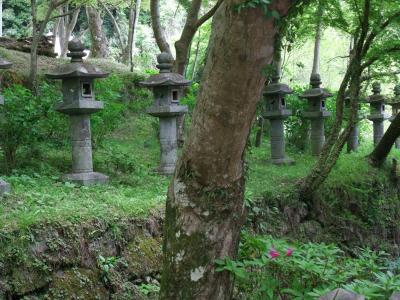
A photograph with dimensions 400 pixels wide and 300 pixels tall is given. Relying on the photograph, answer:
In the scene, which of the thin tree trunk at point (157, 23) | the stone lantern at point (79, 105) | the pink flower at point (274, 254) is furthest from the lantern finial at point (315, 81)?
the pink flower at point (274, 254)

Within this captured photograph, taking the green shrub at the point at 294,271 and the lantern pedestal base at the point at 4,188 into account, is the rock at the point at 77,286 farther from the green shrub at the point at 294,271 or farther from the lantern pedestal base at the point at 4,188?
the green shrub at the point at 294,271

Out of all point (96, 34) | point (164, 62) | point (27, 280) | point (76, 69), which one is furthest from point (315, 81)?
point (96, 34)

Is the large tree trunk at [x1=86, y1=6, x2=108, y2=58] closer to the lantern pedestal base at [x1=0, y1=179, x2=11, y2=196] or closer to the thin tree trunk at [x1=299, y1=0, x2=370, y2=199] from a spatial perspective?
the thin tree trunk at [x1=299, y1=0, x2=370, y2=199]

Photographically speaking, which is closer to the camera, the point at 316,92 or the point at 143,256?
the point at 143,256

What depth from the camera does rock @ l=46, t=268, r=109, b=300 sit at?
184 inches

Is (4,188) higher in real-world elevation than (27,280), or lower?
higher

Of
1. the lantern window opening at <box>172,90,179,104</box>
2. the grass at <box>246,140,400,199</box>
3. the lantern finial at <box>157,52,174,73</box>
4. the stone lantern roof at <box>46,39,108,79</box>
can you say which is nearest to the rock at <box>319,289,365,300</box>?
the grass at <box>246,140,400,199</box>

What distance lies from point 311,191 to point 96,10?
44.9 ft

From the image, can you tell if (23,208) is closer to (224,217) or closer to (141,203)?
(141,203)

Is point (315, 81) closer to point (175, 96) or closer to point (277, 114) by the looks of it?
point (277, 114)

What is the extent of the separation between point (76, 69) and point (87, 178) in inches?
58.2

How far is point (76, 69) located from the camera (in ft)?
23.7

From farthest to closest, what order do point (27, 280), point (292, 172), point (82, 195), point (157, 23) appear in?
point (157, 23) < point (292, 172) < point (82, 195) < point (27, 280)

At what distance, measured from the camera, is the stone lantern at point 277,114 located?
1087cm
